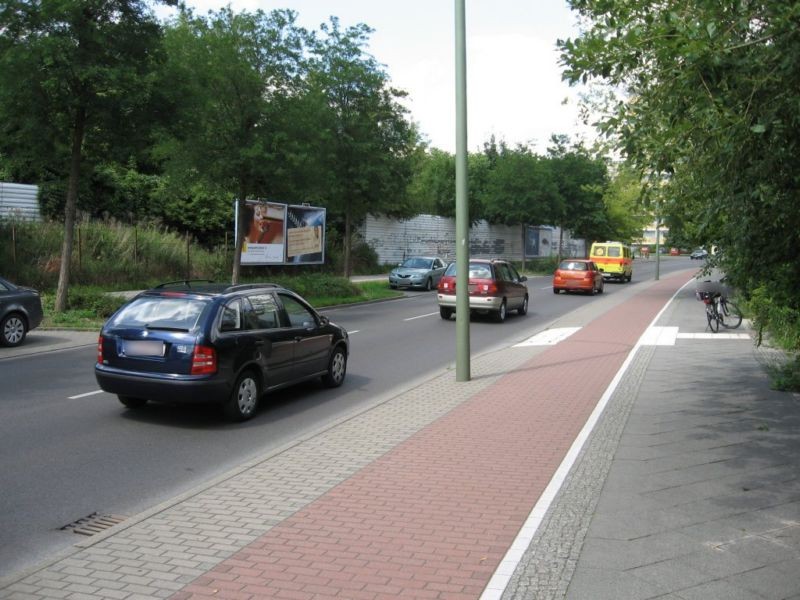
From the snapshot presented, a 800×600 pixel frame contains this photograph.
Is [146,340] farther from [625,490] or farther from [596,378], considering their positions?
[596,378]

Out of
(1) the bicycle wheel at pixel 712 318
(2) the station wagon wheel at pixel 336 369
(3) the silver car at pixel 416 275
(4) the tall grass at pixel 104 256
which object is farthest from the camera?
(3) the silver car at pixel 416 275

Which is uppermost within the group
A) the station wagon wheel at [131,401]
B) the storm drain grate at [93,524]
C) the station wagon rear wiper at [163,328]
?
the station wagon rear wiper at [163,328]

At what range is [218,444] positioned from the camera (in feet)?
24.9

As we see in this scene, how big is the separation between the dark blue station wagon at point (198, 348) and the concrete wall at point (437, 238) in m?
34.1

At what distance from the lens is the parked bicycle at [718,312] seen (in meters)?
18.0

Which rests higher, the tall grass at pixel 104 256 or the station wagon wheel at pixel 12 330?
the tall grass at pixel 104 256

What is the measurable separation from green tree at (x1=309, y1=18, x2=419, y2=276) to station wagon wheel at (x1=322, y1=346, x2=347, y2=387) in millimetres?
15225

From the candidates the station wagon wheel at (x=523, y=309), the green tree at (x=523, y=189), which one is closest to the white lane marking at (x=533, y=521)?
the station wagon wheel at (x=523, y=309)

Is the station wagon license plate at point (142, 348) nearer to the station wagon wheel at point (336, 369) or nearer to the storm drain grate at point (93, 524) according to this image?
the storm drain grate at point (93, 524)

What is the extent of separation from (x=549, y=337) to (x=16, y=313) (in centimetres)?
1107

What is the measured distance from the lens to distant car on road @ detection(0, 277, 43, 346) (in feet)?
46.6

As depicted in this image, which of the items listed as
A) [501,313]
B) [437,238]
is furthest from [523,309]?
[437,238]

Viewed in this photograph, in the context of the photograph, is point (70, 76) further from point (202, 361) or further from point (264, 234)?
point (264, 234)

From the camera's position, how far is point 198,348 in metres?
7.96
